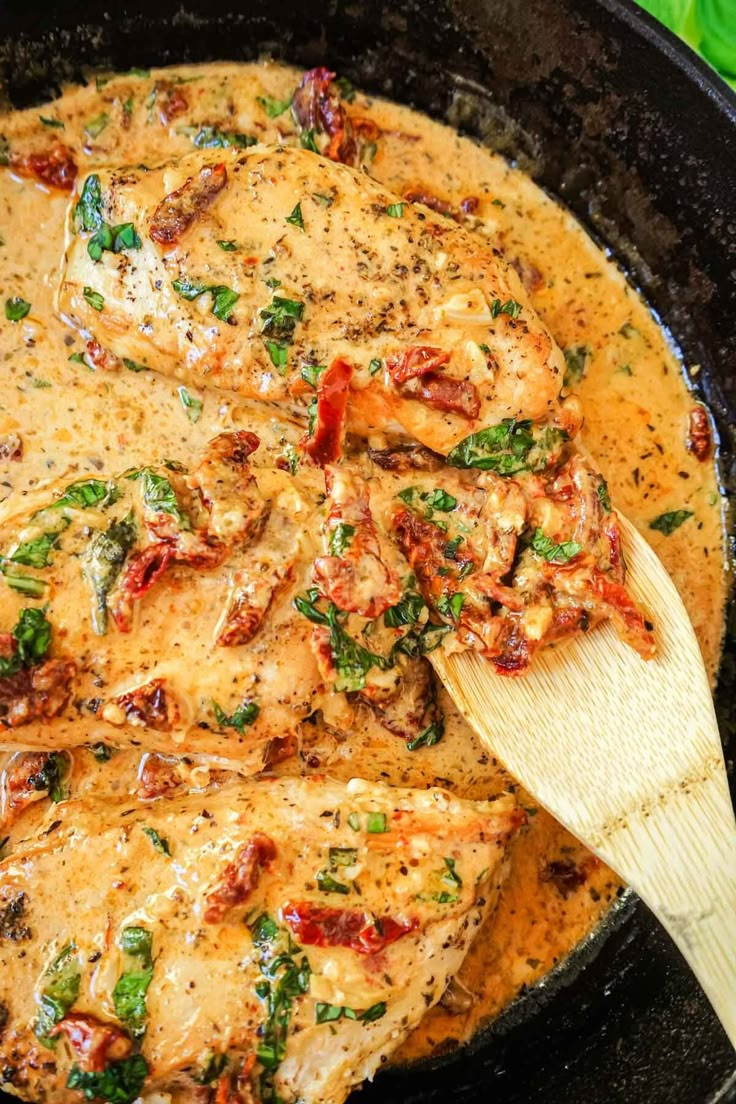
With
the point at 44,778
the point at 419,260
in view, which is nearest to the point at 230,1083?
the point at 44,778

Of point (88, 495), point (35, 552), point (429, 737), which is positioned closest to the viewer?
point (35, 552)

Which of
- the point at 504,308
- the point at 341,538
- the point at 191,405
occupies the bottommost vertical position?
the point at 191,405

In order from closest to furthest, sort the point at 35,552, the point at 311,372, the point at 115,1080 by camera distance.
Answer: the point at 115,1080 → the point at 35,552 → the point at 311,372

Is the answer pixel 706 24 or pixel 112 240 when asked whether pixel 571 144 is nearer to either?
pixel 706 24

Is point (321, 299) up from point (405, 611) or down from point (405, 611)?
up

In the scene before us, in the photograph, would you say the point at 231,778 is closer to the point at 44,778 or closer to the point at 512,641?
the point at 44,778

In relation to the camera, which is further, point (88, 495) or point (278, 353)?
point (278, 353)

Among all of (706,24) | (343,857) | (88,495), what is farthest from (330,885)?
(706,24)

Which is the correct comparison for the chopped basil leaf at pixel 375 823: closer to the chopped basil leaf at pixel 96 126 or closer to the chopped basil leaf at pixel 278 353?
the chopped basil leaf at pixel 278 353
